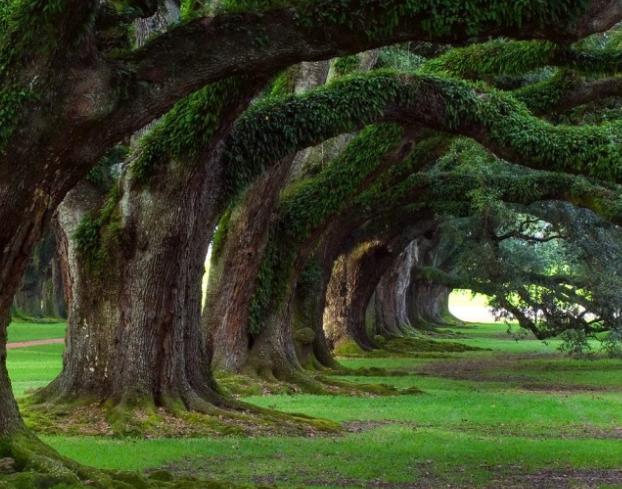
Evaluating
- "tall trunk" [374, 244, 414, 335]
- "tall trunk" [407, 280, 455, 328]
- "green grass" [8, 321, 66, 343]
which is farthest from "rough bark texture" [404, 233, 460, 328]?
"green grass" [8, 321, 66, 343]

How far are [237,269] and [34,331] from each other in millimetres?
28170

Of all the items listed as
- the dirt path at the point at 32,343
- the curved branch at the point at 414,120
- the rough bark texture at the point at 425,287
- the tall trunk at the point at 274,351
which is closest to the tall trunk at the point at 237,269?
the tall trunk at the point at 274,351

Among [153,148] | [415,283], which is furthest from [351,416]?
[415,283]

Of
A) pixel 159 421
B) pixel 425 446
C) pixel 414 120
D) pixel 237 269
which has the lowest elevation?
pixel 425 446

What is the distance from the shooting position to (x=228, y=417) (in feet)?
46.1

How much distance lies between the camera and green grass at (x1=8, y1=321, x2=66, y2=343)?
1615 inches

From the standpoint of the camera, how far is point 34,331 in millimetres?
45125

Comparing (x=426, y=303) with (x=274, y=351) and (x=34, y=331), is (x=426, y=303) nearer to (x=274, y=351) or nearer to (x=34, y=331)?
(x=34, y=331)

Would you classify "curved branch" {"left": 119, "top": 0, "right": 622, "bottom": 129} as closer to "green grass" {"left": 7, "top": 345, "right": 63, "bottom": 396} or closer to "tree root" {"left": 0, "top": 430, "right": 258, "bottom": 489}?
"tree root" {"left": 0, "top": 430, "right": 258, "bottom": 489}

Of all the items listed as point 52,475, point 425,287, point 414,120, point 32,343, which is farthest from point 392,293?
point 52,475

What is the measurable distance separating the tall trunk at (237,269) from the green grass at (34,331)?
2088 centimetres

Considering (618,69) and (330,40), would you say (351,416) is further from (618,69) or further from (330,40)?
(330,40)

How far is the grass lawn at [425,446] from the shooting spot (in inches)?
414

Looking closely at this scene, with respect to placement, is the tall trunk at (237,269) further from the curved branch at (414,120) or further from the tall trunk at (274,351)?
the curved branch at (414,120)
